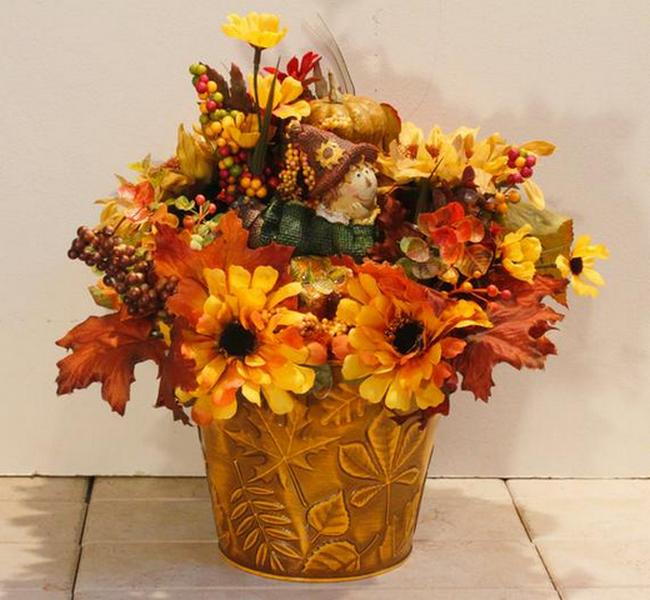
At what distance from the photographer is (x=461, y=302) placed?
1132 mm

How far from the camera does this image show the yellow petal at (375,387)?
1.13 meters

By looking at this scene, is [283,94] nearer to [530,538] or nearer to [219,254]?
[219,254]

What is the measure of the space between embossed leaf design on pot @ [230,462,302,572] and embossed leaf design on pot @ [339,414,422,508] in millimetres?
68

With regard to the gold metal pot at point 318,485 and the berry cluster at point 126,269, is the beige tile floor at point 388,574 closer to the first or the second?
the gold metal pot at point 318,485

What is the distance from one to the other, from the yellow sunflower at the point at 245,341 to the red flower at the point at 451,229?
13cm

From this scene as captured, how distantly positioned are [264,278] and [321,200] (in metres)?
0.10

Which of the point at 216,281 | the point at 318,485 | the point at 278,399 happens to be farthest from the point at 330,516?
the point at 216,281

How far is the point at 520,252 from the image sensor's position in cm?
119

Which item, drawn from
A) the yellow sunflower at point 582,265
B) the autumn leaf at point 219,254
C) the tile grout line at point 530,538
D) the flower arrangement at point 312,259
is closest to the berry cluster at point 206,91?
the flower arrangement at point 312,259

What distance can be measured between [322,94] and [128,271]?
25 centimetres

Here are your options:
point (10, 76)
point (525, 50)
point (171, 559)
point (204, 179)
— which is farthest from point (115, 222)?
point (525, 50)

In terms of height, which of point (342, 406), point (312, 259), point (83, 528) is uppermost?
point (312, 259)

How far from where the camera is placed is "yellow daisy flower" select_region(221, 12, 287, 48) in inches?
46.0

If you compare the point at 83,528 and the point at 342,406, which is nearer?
the point at 342,406
